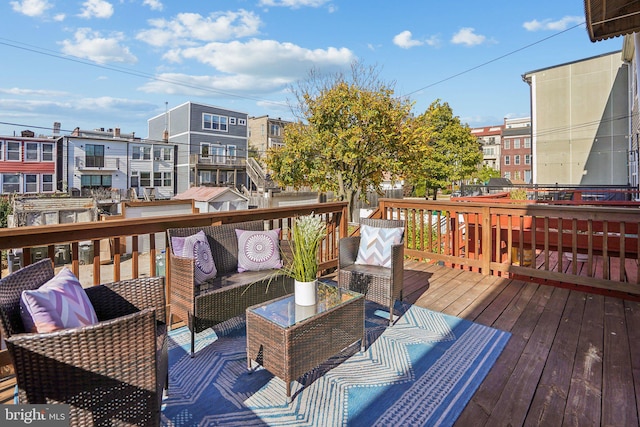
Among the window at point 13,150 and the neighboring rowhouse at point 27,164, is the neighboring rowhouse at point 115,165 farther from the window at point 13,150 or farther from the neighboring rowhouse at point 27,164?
the window at point 13,150

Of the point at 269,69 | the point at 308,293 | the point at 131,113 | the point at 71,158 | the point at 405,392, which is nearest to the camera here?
the point at 405,392

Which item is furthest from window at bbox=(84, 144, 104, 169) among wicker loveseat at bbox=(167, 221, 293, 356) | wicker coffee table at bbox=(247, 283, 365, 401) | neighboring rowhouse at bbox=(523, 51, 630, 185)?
neighboring rowhouse at bbox=(523, 51, 630, 185)

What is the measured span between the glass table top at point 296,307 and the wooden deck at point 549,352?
96 centimetres

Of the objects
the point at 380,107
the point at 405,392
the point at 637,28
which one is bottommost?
the point at 405,392

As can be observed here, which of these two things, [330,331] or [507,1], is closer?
[330,331]

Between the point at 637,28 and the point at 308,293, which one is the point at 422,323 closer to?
the point at 308,293

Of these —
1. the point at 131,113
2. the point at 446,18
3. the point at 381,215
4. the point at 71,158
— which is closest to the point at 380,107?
the point at 446,18

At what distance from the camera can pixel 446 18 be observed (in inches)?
389

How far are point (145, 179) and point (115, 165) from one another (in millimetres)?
2004

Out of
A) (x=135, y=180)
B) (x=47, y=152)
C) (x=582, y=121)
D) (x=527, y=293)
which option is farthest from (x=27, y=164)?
(x=582, y=121)

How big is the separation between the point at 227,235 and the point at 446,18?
9.90 m

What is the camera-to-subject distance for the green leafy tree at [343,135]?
9484 mm

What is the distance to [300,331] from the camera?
1.97 metres

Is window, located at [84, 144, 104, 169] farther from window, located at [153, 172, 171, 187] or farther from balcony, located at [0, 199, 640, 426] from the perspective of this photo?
balcony, located at [0, 199, 640, 426]
